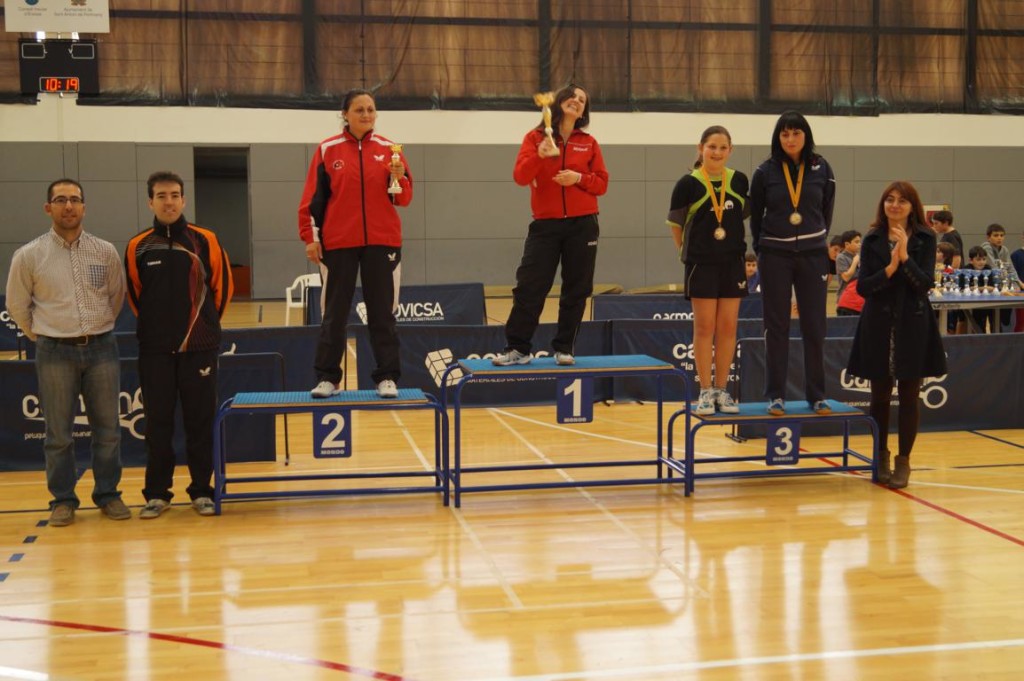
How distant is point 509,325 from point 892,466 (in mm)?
2784

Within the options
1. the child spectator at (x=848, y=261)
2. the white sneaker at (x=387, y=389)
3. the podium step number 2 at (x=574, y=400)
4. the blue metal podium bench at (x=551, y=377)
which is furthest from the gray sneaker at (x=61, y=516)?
the child spectator at (x=848, y=261)

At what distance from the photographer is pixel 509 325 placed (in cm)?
613

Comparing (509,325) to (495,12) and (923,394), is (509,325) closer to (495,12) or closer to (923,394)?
(923,394)

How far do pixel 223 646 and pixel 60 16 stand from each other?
40.3ft

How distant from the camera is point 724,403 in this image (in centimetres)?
607

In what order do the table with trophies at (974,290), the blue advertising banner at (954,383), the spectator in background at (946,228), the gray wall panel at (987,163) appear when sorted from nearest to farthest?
the blue advertising banner at (954,383), the table with trophies at (974,290), the spectator in background at (946,228), the gray wall panel at (987,163)

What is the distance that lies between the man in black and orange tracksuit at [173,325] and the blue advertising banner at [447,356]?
3.33 metres

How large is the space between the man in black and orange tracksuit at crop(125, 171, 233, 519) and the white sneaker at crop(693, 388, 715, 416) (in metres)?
2.68

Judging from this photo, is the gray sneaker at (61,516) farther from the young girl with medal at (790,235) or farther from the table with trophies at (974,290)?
the table with trophies at (974,290)

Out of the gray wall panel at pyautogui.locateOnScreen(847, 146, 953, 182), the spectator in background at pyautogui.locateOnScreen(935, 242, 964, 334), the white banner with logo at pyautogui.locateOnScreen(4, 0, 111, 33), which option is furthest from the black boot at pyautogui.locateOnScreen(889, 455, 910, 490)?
the gray wall panel at pyautogui.locateOnScreen(847, 146, 953, 182)

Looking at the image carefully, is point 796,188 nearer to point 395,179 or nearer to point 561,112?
point 561,112

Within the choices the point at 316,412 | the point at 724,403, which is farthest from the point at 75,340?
the point at 724,403

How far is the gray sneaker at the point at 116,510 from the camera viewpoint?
557 cm

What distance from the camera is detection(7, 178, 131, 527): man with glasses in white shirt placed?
17.6ft
